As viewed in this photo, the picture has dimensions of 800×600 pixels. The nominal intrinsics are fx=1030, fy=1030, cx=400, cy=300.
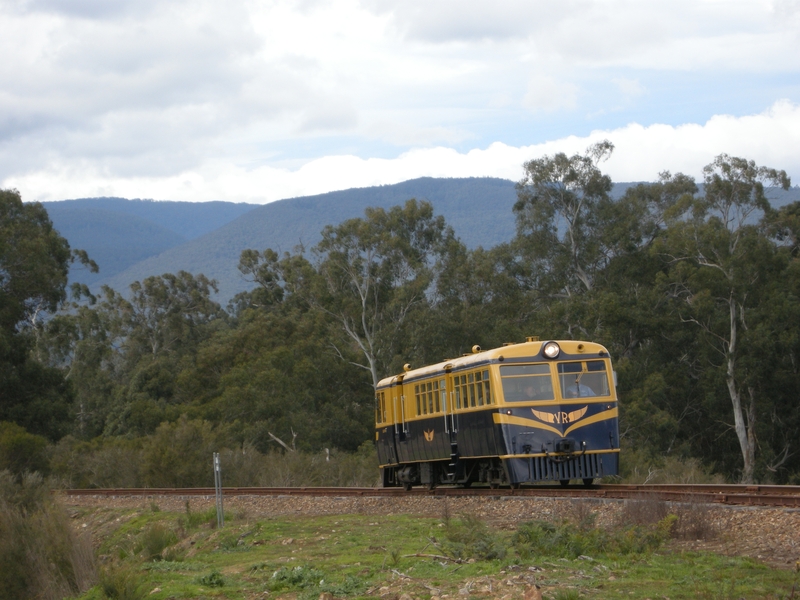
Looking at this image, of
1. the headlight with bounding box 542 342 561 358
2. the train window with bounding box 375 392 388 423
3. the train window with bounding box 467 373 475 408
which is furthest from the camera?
the train window with bounding box 375 392 388 423

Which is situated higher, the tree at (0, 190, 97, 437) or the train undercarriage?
the tree at (0, 190, 97, 437)

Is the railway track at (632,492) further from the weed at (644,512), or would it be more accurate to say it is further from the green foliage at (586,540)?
the green foliage at (586,540)

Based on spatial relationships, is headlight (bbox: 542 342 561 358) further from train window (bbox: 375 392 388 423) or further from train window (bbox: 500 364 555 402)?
train window (bbox: 375 392 388 423)

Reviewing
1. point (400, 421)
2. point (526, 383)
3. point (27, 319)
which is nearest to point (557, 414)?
point (526, 383)

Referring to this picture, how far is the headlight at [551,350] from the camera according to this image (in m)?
18.8

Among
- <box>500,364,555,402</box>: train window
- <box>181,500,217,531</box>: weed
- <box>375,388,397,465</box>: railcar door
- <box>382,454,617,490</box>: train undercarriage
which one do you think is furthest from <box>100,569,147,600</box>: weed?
<box>375,388,397,465</box>: railcar door

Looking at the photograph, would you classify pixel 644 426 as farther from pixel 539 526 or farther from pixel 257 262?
pixel 257 262

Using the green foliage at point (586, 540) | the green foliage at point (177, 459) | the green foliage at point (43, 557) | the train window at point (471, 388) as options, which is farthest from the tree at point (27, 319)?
the green foliage at point (586, 540)

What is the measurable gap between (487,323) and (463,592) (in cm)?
4481

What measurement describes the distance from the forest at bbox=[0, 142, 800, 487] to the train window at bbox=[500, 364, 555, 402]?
2135 centimetres

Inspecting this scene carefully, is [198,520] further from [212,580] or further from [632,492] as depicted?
[212,580]

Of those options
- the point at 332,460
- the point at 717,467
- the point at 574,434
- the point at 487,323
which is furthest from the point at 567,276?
the point at 574,434

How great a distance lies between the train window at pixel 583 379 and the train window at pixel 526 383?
26 centimetres

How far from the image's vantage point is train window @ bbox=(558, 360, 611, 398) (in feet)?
61.3
